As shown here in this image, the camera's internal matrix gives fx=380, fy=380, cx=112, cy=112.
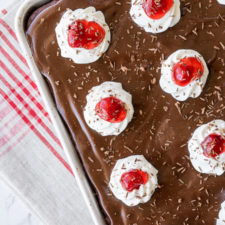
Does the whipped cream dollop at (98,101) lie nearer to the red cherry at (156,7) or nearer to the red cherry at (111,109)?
the red cherry at (111,109)

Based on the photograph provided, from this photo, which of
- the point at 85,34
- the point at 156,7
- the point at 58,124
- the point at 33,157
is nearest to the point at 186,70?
the point at 156,7

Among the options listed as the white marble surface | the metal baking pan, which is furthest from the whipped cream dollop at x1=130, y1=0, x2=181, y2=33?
the white marble surface

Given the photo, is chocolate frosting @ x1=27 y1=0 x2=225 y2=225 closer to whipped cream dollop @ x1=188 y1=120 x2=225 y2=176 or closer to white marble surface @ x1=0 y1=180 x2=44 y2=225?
whipped cream dollop @ x1=188 y1=120 x2=225 y2=176

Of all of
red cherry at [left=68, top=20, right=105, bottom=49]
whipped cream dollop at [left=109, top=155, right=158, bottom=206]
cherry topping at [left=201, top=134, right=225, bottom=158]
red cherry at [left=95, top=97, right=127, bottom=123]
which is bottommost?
cherry topping at [left=201, top=134, right=225, bottom=158]

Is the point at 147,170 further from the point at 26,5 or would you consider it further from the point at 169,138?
the point at 26,5

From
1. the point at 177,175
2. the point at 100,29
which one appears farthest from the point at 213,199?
the point at 100,29

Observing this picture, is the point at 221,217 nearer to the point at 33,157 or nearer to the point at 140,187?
the point at 140,187
